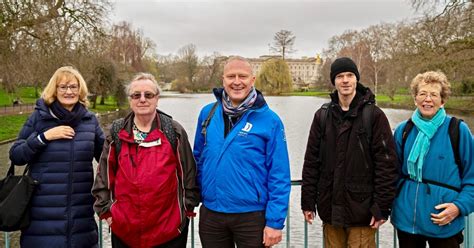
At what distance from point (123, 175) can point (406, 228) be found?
201 cm

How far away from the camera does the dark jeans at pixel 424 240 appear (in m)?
3.09

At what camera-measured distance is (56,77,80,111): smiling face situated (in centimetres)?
321

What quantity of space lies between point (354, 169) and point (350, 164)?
0.04 m

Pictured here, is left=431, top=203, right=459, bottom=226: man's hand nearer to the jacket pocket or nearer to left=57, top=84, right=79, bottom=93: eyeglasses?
the jacket pocket

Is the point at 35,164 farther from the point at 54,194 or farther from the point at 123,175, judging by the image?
the point at 123,175

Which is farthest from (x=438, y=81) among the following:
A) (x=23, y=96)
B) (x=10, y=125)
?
(x=23, y=96)

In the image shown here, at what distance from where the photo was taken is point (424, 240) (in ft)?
10.4

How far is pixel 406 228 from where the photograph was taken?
3137mm

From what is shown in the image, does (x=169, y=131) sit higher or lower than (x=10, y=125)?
higher

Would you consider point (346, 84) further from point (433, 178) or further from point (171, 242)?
point (171, 242)

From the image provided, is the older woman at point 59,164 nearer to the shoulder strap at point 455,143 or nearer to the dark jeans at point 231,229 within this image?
the dark jeans at point 231,229

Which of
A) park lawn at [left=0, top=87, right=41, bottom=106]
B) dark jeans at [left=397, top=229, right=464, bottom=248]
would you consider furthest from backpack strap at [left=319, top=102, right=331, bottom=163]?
park lawn at [left=0, top=87, right=41, bottom=106]

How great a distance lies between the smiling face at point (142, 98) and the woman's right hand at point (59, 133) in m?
0.53

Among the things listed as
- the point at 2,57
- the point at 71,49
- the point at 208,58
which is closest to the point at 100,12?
the point at 71,49
